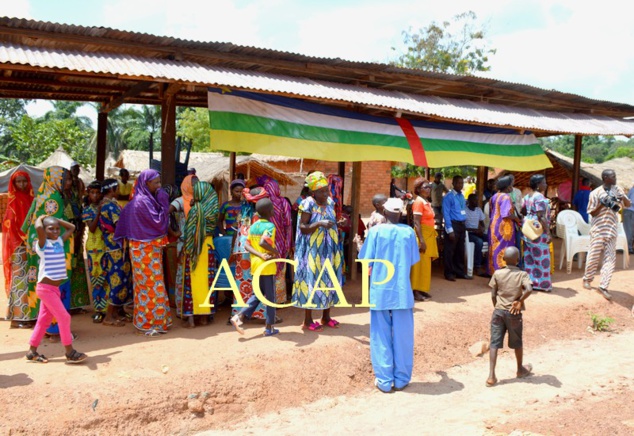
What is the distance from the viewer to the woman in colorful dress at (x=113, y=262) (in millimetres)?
5840

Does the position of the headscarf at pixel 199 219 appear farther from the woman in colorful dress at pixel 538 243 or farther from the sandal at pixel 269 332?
the woman in colorful dress at pixel 538 243

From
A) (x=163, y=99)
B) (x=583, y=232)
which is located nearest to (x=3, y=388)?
(x=163, y=99)

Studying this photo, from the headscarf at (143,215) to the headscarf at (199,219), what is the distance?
0.34 m

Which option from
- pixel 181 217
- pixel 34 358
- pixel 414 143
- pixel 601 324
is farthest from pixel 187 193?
pixel 601 324

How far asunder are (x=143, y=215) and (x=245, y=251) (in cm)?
119

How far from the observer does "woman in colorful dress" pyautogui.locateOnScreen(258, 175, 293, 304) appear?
6.26m

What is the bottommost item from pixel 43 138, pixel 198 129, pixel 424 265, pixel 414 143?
pixel 424 265

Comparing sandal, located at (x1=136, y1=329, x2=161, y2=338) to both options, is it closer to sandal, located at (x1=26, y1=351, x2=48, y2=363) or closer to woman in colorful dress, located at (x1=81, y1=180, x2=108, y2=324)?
woman in colorful dress, located at (x1=81, y1=180, x2=108, y2=324)

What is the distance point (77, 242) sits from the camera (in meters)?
6.22

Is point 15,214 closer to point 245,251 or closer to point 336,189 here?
point 245,251

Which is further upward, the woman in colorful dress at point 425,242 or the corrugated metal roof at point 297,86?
the corrugated metal roof at point 297,86

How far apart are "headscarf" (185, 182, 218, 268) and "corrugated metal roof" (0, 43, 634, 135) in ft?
4.26

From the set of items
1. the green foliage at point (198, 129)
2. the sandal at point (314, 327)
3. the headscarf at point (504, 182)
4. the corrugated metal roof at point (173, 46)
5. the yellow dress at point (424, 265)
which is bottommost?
the sandal at point (314, 327)


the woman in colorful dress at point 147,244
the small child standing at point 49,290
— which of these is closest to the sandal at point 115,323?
the woman in colorful dress at point 147,244
